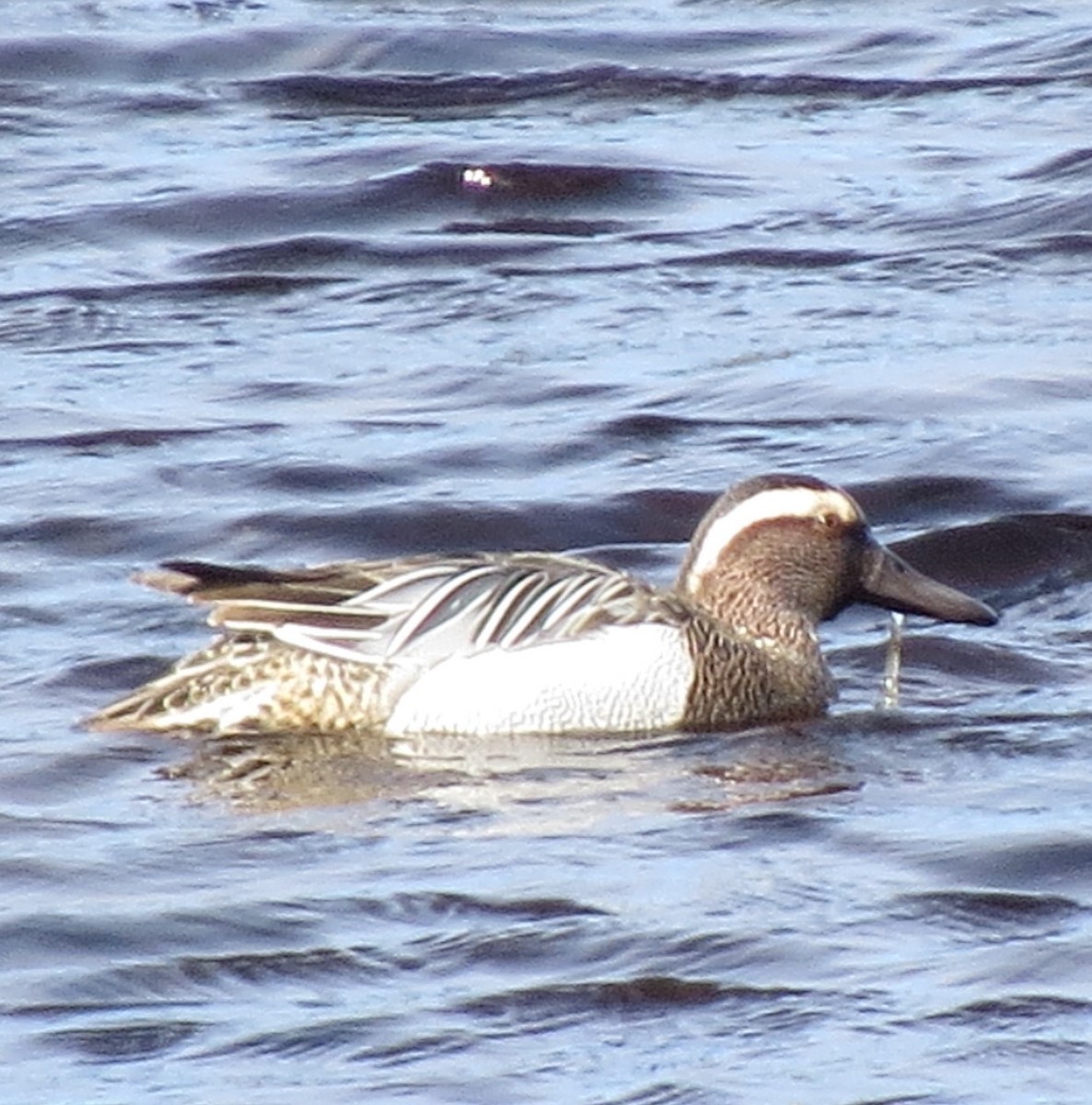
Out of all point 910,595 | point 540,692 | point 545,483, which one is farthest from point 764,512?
point 545,483

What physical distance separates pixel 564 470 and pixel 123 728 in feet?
9.88

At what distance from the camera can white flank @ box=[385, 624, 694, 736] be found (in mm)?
9602

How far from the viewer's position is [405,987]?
294 inches

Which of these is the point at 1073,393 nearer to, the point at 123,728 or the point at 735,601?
the point at 735,601

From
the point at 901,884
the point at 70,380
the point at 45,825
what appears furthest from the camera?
the point at 70,380

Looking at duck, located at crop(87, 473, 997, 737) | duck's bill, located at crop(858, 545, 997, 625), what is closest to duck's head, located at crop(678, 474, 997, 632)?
duck's bill, located at crop(858, 545, 997, 625)

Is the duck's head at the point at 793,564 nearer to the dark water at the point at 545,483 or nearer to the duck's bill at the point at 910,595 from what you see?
the duck's bill at the point at 910,595

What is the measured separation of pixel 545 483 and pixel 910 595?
226cm

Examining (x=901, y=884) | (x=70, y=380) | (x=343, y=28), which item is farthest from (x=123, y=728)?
(x=343, y=28)

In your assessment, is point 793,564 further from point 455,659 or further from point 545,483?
point 545,483

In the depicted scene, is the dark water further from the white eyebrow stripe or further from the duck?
the white eyebrow stripe

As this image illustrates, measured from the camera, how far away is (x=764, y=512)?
10086mm

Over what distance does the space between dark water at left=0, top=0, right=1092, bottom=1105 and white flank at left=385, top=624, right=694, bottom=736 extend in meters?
0.10

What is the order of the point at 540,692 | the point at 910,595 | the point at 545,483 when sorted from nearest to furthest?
the point at 540,692 → the point at 910,595 → the point at 545,483
